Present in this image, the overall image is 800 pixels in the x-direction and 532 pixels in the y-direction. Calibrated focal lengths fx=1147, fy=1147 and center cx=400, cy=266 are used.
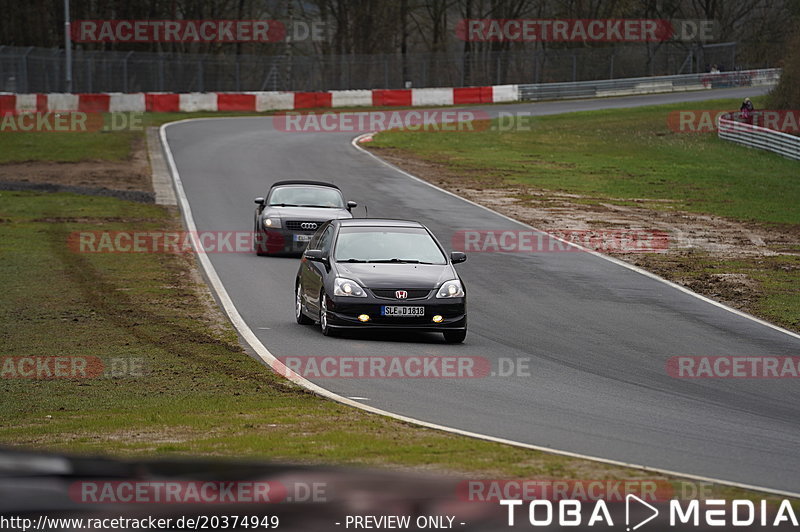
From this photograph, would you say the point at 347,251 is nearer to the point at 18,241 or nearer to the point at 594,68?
the point at 18,241

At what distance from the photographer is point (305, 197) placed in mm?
24375

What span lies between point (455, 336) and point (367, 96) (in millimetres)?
48748

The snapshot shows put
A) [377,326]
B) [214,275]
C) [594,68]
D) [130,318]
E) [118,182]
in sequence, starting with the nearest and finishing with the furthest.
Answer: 1. [377,326]
2. [130,318]
3. [214,275]
4. [118,182]
5. [594,68]

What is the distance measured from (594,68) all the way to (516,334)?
62001 millimetres

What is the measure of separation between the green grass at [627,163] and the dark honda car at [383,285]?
737 inches

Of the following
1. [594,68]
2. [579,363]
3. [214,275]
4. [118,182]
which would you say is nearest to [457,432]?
[579,363]

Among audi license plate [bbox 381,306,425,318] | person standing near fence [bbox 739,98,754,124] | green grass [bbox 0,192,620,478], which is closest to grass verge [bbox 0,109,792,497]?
green grass [bbox 0,192,620,478]

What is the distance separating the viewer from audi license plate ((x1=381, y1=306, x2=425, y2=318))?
47.0 feet

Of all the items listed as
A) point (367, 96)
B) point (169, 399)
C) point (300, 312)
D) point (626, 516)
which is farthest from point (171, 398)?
point (367, 96)

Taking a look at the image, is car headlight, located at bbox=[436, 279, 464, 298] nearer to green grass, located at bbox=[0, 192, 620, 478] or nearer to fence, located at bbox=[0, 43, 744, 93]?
green grass, located at bbox=[0, 192, 620, 478]

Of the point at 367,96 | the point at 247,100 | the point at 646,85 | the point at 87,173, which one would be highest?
the point at 646,85

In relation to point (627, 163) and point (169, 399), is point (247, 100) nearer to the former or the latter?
point (627, 163)

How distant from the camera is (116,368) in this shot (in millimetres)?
12820

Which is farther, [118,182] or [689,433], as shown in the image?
[118,182]
